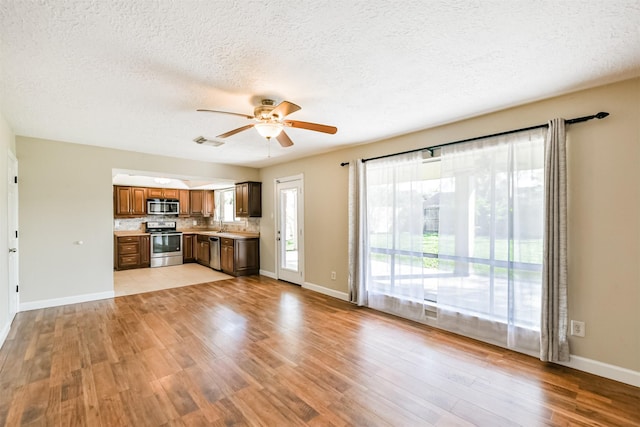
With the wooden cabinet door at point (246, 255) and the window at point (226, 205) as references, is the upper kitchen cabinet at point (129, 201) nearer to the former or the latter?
the window at point (226, 205)

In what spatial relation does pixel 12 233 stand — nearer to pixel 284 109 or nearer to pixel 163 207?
pixel 284 109

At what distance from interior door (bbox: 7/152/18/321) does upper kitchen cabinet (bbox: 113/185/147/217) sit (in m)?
3.57

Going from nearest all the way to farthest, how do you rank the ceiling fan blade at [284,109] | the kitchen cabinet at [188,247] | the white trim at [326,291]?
the ceiling fan blade at [284,109]
the white trim at [326,291]
the kitchen cabinet at [188,247]

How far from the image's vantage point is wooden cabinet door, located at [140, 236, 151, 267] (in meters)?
7.32

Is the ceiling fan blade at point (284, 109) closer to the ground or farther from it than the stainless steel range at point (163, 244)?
farther from it

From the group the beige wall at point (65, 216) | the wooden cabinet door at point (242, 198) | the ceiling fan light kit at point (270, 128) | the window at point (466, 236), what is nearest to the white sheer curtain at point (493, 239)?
the window at point (466, 236)

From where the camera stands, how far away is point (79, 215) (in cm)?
445

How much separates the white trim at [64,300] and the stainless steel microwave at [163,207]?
359 cm

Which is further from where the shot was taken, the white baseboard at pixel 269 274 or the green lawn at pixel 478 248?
the white baseboard at pixel 269 274

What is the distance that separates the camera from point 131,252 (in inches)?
283

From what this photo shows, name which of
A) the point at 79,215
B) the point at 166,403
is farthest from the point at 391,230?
the point at 79,215

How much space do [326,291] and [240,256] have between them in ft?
7.70

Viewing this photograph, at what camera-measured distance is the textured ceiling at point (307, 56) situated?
1.56m

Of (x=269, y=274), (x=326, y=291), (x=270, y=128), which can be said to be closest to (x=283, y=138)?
(x=270, y=128)
